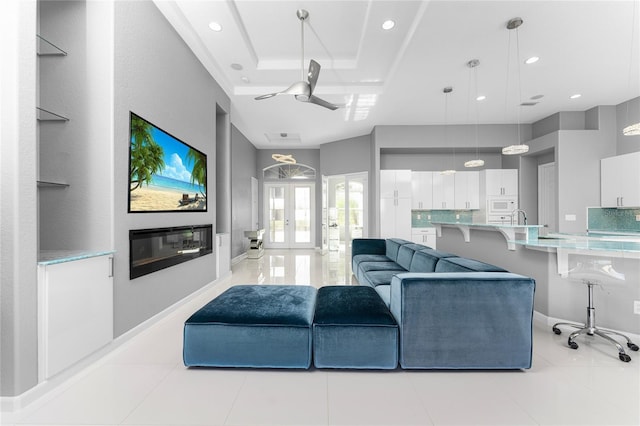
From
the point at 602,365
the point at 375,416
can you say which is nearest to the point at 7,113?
the point at 375,416

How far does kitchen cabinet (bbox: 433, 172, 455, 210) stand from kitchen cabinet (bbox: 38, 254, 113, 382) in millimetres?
6550

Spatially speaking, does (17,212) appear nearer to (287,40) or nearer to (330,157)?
(287,40)

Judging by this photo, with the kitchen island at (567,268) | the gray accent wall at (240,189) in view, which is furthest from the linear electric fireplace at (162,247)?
the kitchen island at (567,268)

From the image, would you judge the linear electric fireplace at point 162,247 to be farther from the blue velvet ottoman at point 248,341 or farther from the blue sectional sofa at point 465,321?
the blue sectional sofa at point 465,321

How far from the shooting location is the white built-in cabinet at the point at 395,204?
639cm

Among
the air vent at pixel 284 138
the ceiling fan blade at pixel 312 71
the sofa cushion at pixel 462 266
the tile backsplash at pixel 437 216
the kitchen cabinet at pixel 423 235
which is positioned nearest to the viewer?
the sofa cushion at pixel 462 266

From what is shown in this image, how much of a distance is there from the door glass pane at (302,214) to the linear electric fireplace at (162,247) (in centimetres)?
503

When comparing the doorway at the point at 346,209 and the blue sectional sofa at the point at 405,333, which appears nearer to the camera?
the blue sectional sofa at the point at 405,333

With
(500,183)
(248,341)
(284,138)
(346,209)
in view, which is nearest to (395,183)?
(346,209)

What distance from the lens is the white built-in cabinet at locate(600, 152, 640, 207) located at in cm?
450

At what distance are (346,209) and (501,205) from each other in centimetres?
386

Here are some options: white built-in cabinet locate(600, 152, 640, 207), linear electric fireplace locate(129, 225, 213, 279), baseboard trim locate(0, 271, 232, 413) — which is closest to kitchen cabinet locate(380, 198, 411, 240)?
white built-in cabinet locate(600, 152, 640, 207)

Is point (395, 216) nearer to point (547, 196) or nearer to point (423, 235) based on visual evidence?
point (423, 235)

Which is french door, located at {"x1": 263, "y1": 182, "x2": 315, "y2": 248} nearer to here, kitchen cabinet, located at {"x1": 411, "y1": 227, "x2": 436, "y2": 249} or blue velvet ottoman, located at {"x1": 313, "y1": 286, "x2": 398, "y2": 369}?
kitchen cabinet, located at {"x1": 411, "y1": 227, "x2": 436, "y2": 249}
